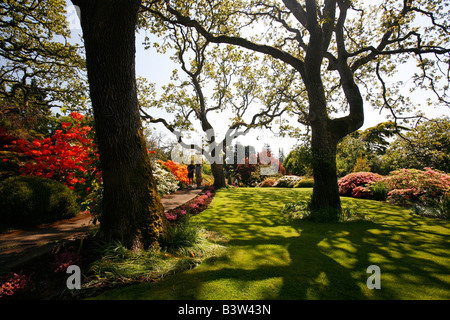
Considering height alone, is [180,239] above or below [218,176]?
below

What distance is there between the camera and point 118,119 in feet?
9.92

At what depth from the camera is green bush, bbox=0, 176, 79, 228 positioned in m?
4.35

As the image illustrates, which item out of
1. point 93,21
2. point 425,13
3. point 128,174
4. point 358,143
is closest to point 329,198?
point 128,174

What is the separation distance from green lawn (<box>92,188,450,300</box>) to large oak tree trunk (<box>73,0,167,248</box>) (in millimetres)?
1005

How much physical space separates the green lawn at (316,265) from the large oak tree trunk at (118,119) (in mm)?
1005

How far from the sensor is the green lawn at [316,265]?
228 cm

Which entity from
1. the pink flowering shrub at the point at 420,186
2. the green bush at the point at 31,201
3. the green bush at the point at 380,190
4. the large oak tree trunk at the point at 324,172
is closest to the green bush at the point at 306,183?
the green bush at the point at 380,190

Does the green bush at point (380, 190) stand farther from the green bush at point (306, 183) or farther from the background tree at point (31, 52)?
the background tree at point (31, 52)

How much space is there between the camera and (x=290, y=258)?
3232mm

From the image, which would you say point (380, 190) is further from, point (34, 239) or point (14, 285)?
point (34, 239)

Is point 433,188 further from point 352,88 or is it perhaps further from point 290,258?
point 290,258

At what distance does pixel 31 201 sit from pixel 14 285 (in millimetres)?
3174

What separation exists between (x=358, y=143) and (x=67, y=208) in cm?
2182

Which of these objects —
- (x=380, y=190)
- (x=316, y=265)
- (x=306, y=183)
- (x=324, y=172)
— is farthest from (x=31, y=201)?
(x=306, y=183)
